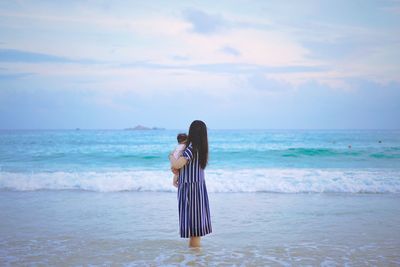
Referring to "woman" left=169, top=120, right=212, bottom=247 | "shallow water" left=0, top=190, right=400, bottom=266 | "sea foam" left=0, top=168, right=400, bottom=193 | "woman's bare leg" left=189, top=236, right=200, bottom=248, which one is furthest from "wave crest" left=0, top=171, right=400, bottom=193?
"woman" left=169, top=120, right=212, bottom=247

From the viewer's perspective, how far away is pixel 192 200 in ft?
15.9

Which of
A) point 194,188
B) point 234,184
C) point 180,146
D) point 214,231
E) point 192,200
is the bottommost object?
point 214,231

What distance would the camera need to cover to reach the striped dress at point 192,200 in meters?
4.85

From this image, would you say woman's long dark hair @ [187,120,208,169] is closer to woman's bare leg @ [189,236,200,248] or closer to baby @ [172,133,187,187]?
baby @ [172,133,187,187]

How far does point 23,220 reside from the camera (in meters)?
6.70

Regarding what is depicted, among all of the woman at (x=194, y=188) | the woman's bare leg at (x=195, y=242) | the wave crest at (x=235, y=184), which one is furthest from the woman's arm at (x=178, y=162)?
the wave crest at (x=235, y=184)

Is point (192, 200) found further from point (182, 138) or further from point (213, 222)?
point (213, 222)

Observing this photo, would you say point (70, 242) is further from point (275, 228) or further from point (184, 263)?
point (275, 228)

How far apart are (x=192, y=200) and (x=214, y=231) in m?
1.38

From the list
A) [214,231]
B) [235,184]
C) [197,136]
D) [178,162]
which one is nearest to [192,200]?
[178,162]

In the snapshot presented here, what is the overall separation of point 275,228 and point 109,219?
288 cm

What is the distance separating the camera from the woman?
15.5 feet

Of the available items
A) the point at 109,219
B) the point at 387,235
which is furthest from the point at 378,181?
the point at 109,219

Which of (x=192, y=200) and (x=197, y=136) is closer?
(x=197, y=136)
